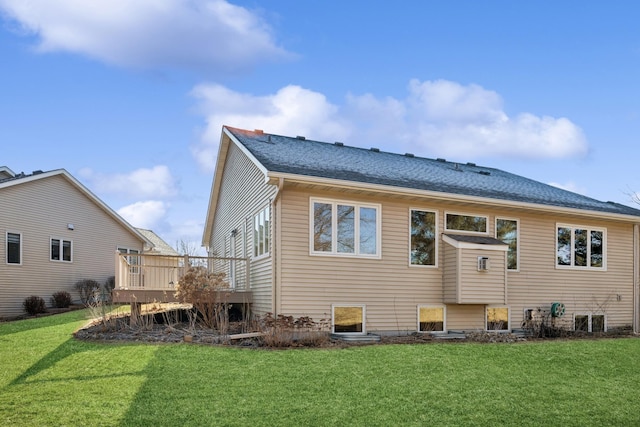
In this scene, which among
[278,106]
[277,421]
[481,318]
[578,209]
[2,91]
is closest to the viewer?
[277,421]

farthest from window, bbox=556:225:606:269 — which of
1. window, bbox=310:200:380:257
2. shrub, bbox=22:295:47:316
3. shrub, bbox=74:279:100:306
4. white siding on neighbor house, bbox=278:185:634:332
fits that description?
shrub, bbox=22:295:47:316

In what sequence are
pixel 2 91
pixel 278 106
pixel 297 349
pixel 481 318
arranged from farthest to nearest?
pixel 278 106 < pixel 2 91 < pixel 481 318 < pixel 297 349

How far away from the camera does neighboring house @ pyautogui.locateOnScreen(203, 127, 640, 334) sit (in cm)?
1123

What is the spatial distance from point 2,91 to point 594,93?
17.5 m

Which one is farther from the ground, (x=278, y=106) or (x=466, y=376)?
(x=278, y=106)

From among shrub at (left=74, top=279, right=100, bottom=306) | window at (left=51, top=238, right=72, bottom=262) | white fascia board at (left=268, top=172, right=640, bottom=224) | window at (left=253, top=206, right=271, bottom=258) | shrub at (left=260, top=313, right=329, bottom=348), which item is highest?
white fascia board at (left=268, top=172, right=640, bottom=224)

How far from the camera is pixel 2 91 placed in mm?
14867

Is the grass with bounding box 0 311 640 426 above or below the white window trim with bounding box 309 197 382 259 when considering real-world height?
below

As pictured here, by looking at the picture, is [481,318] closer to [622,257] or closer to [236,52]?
[622,257]

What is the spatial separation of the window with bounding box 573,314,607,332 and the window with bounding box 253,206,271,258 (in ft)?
28.8

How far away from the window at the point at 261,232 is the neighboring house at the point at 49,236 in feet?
36.1

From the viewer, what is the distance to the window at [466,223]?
12.8 meters

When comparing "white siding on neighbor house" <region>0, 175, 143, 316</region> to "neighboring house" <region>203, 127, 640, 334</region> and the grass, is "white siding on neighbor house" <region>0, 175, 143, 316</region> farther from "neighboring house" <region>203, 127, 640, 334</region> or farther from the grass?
the grass

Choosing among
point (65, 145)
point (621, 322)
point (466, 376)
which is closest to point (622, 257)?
point (621, 322)
